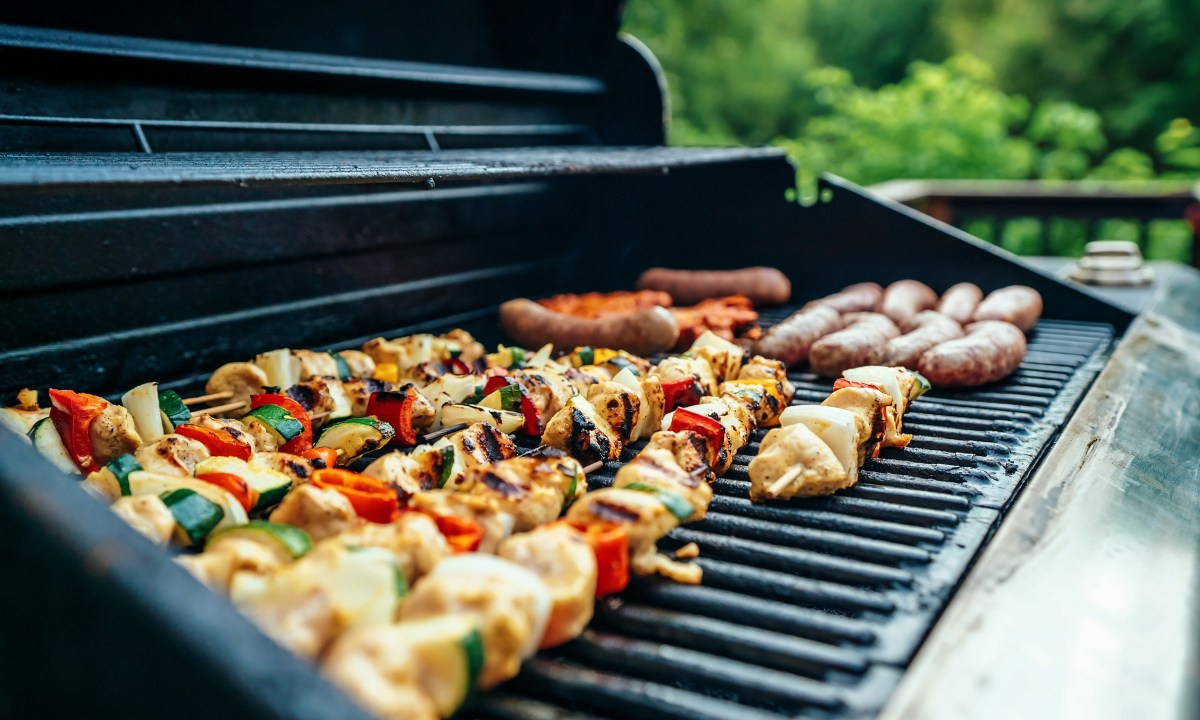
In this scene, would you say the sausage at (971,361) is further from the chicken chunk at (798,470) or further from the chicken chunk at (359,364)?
the chicken chunk at (359,364)

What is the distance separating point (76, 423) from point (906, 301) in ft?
12.4

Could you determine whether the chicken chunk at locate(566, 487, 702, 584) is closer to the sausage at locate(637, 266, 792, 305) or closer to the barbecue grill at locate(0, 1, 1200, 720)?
the barbecue grill at locate(0, 1, 1200, 720)

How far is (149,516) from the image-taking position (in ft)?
6.30

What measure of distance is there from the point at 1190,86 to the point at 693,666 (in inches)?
752

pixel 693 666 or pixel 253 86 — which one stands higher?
pixel 253 86

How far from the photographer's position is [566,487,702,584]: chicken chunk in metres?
2.01

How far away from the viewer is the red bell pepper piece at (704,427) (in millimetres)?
2637

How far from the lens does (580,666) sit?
1.77m

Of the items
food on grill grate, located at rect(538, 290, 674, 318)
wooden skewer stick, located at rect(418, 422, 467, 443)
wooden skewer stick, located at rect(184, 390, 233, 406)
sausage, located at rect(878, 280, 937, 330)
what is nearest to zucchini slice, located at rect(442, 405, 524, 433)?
wooden skewer stick, located at rect(418, 422, 467, 443)

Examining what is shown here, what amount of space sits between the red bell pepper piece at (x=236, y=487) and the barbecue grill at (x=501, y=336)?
72 cm

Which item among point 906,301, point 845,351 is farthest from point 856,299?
point 845,351

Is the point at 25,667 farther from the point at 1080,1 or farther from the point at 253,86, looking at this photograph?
the point at 1080,1

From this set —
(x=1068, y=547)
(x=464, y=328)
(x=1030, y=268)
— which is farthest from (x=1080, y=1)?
(x=1068, y=547)

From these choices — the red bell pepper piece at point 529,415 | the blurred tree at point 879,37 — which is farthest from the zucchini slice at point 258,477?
the blurred tree at point 879,37
